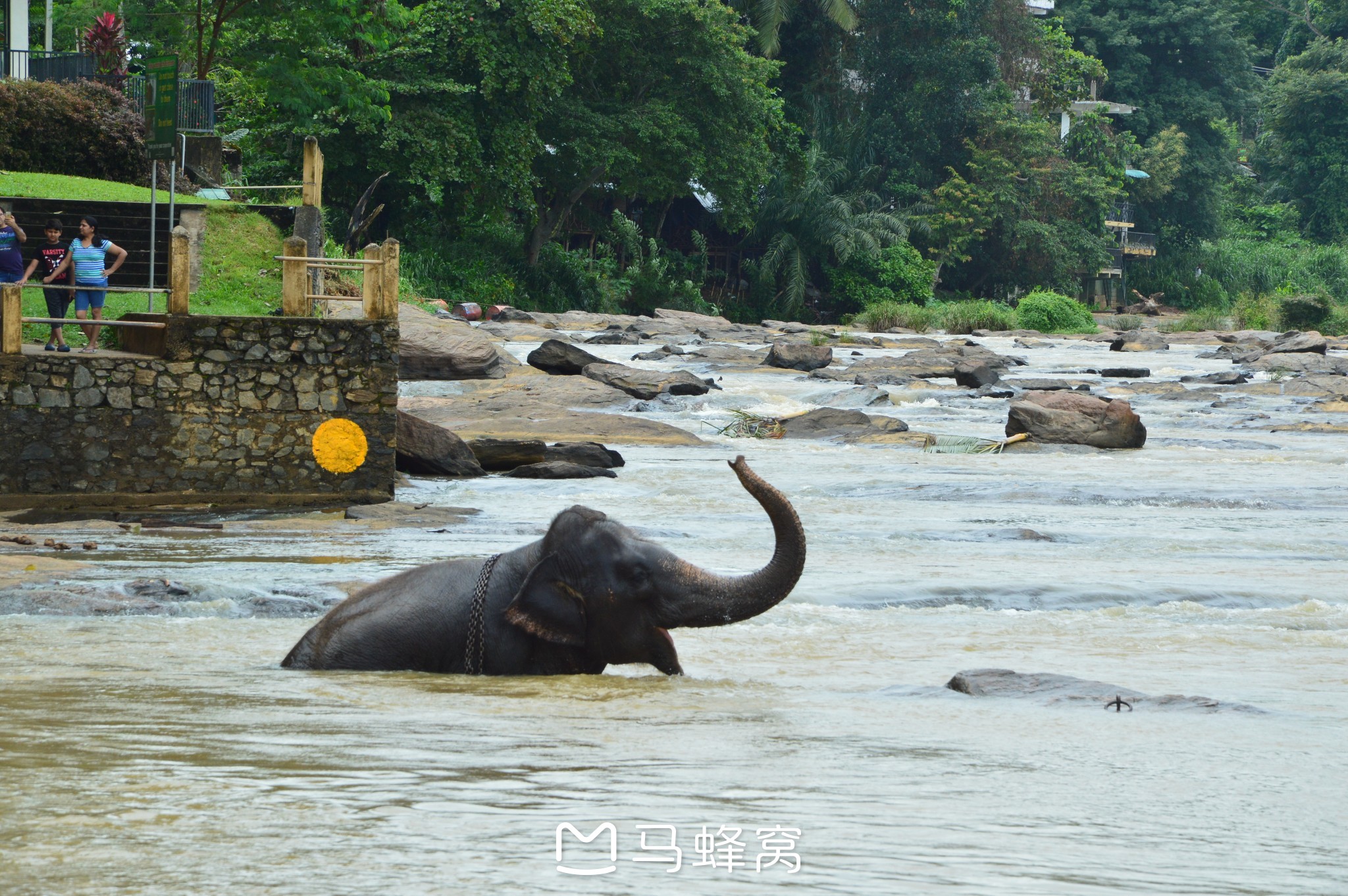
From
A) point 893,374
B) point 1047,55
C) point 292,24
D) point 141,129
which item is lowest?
point 893,374

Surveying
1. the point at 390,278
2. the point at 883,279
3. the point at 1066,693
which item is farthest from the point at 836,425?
the point at 883,279

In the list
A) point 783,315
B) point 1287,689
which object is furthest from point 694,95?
point 1287,689

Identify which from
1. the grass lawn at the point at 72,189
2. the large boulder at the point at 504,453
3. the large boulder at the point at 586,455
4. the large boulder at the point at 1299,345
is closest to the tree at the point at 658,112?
the large boulder at the point at 1299,345

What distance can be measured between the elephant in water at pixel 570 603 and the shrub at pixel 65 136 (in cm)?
1998

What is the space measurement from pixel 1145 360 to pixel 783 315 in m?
16.6

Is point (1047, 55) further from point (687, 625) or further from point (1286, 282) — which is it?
point (687, 625)

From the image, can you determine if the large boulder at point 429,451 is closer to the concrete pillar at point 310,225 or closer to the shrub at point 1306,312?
the concrete pillar at point 310,225

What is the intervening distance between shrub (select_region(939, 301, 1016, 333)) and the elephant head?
4217 centimetres

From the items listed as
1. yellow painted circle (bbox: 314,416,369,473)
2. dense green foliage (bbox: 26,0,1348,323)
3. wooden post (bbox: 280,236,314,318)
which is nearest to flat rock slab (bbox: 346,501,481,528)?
yellow painted circle (bbox: 314,416,369,473)

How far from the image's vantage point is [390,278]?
549 inches

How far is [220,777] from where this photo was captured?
4328 mm

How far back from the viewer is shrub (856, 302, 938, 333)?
47.3 meters

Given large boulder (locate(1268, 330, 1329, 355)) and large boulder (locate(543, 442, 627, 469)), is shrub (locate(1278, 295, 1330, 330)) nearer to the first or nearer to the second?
large boulder (locate(1268, 330, 1329, 355))

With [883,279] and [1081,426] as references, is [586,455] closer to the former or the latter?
[1081,426]
